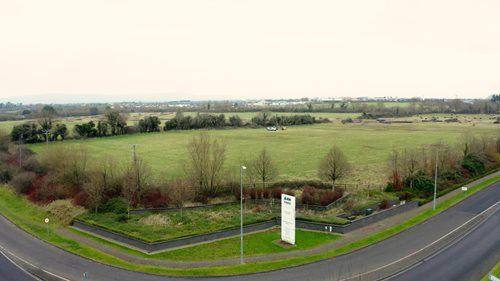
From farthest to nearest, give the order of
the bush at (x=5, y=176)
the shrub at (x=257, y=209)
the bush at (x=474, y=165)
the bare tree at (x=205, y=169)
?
the bush at (x=474, y=165)
the bush at (x=5, y=176)
the bare tree at (x=205, y=169)
the shrub at (x=257, y=209)

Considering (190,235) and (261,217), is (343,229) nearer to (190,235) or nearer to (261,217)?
(261,217)

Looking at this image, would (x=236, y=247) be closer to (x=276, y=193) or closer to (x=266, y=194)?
(x=266, y=194)

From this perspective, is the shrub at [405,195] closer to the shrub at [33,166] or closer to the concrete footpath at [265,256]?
Answer: the concrete footpath at [265,256]

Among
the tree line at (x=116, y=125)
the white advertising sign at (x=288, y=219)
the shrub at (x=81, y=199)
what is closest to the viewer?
the white advertising sign at (x=288, y=219)

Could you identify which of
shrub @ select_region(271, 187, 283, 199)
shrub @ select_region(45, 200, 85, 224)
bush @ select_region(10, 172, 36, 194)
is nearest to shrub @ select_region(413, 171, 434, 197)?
shrub @ select_region(271, 187, 283, 199)

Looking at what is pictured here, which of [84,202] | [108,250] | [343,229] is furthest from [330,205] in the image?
[84,202]

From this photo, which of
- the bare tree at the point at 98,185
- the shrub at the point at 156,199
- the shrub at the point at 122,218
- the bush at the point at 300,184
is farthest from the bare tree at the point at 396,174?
the bare tree at the point at 98,185

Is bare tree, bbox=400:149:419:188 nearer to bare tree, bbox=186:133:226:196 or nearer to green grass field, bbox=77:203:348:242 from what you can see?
green grass field, bbox=77:203:348:242
